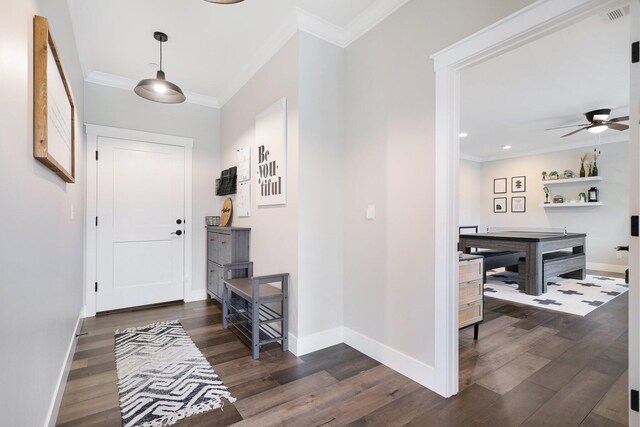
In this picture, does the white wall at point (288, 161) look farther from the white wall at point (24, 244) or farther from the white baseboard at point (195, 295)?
the white wall at point (24, 244)

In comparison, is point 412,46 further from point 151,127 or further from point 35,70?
point 151,127

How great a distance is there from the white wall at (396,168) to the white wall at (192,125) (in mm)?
2295

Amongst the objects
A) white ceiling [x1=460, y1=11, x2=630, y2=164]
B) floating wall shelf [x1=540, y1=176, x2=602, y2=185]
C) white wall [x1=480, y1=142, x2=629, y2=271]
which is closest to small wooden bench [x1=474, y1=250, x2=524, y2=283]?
white wall [x1=480, y1=142, x2=629, y2=271]

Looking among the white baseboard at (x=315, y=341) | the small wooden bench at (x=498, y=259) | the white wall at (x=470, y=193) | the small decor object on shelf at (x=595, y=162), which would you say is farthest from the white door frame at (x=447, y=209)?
the white wall at (x=470, y=193)

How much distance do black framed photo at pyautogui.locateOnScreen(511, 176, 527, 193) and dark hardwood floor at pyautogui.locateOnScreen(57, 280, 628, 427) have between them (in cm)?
513

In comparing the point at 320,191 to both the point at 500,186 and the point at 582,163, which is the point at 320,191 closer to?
the point at 582,163

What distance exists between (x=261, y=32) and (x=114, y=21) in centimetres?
119

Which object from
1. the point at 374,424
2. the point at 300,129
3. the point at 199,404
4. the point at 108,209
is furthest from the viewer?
the point at 108,209

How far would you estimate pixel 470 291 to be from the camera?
261 cm

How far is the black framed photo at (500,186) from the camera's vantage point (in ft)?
25.8

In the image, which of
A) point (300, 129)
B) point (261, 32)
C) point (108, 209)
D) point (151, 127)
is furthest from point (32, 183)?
point (151, 127)

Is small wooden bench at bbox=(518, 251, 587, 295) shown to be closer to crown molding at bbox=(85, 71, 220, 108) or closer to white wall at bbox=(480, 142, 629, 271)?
white wall at bbox=(480, 142, 629, 271)

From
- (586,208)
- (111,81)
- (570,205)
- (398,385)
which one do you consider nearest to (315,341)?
(398,385)

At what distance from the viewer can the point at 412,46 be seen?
216cm
